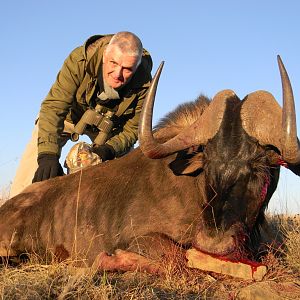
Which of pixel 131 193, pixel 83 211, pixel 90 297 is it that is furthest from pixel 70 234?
pixel 90 297

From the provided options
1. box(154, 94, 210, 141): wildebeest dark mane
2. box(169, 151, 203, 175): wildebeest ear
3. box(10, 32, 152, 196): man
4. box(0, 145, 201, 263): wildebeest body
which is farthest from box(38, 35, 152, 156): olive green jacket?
box(169, 151, 203, 175): wildebeest ear

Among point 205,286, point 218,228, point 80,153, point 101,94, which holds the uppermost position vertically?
point 101,94

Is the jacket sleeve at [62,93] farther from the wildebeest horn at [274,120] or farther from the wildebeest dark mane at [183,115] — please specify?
the wildebeest horn at [274,120]

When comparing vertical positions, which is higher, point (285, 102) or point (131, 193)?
point (285, 102)

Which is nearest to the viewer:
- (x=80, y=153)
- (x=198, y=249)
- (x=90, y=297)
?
(x=90, y=297)

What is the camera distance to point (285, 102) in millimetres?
4348

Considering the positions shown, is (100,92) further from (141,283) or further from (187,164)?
(141,283)

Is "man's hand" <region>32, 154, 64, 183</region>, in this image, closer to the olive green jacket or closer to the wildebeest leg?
the olive green jacket

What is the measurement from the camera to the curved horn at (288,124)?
432cm

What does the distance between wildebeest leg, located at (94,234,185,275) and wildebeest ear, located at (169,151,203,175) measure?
691 millimetres

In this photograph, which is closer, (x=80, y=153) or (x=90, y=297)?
(x=90, y=297)

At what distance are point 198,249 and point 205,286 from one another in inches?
15.3

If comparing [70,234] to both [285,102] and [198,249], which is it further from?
[285,102]

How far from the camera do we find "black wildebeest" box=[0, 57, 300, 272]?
465 centimetres
